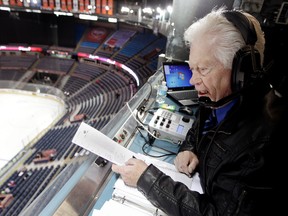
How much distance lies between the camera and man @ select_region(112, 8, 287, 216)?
3.09ft

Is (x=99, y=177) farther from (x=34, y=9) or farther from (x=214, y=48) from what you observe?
(x=34, y=9)

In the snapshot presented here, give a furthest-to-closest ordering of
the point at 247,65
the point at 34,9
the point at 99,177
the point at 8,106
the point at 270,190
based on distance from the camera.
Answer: the point at 34,9 → the point at 8,106 → the point at 99,177 → the point at 247,65 → the point at 270,190

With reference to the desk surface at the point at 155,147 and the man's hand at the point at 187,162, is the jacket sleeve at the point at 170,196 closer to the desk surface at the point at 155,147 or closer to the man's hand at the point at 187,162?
the man's hand at the point at 187,162

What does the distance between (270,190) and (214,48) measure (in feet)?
2.41

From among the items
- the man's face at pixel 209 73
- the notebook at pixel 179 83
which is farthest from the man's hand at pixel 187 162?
the notebook at pixel 179 83

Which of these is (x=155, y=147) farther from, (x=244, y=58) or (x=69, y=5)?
(x=69, y=5)

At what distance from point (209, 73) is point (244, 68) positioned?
7.4 inches

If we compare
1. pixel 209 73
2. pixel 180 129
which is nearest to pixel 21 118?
pixel 180 129

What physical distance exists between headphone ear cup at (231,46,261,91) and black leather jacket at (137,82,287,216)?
0.26ft

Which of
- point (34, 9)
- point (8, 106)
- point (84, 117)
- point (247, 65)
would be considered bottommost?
point (8, 106)

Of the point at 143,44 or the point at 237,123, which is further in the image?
the point at 143,44

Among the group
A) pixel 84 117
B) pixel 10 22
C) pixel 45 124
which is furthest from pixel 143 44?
pixel 10 22

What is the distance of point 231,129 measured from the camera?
1140 millimetres

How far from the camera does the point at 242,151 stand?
1006mm
